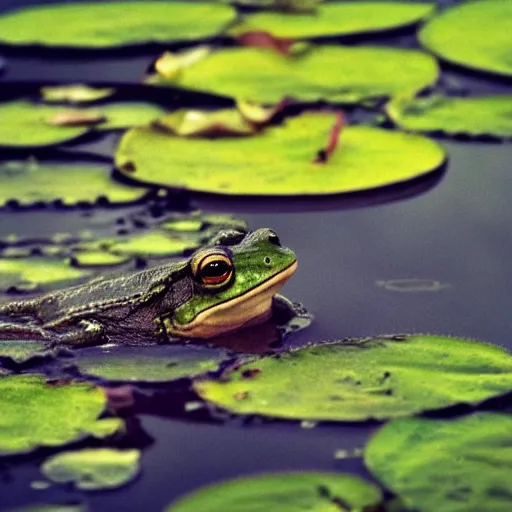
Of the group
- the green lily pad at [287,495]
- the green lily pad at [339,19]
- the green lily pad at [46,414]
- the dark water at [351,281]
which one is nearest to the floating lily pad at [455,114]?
the dark water at [351,281]

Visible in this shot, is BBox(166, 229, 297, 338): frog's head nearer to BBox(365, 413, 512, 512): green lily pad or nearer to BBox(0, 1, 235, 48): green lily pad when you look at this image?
BBox(365, 413, 512, 512): green lily pad

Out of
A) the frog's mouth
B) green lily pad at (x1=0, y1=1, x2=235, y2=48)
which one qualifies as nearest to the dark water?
the frog's mouth

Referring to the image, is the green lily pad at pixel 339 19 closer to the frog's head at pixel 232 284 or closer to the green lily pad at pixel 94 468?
the frog's head at pixel 232 284

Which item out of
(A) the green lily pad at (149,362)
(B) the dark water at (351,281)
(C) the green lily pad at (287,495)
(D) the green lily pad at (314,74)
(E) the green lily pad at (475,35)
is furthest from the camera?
(E) the green lily pad at (475,35)

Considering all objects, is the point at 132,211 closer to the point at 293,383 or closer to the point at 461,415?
the point at 293,383

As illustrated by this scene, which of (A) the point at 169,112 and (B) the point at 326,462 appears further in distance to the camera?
(A) the point at 169,112

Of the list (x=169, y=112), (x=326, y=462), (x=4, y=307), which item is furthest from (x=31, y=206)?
(x=326, y=462)

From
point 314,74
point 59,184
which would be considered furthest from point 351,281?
point 314,74
